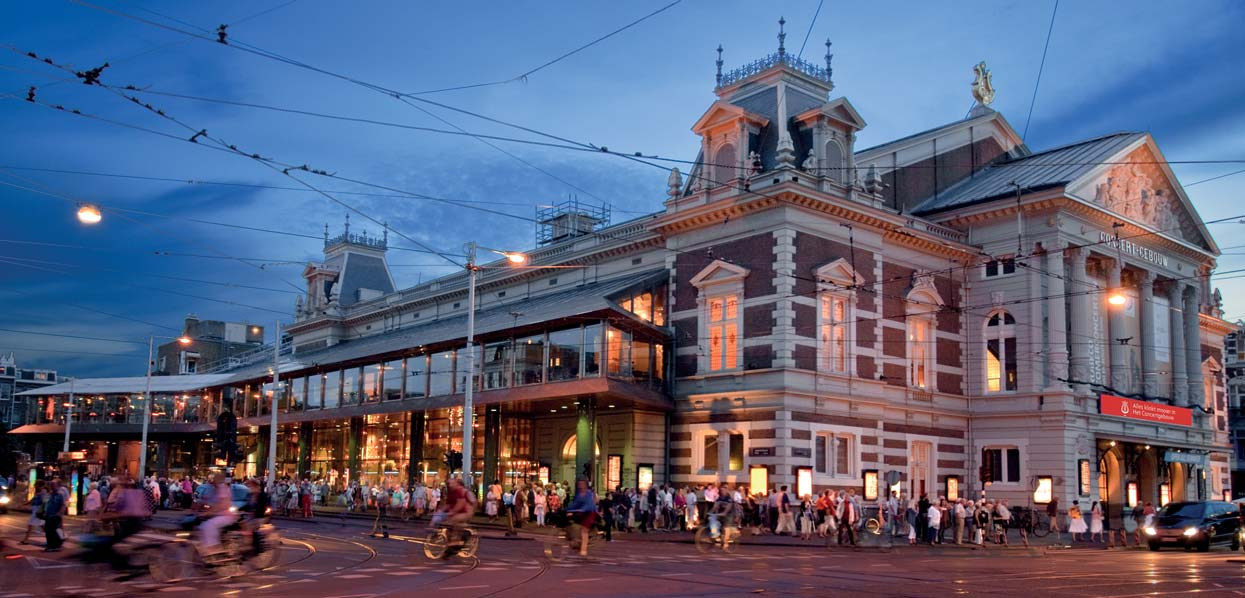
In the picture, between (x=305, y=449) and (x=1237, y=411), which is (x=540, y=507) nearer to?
(x=305, y=449)

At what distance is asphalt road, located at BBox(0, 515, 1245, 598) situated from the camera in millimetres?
18047

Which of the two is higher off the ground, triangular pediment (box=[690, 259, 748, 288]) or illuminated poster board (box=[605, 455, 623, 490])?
triangular pediment (box=[690, 259, 748, 288])

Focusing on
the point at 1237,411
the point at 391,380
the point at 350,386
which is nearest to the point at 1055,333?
the point at 391,380

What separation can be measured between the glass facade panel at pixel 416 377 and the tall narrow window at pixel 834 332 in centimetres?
Answer: 1742

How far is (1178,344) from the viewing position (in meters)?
52.4

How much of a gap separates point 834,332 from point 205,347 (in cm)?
8379

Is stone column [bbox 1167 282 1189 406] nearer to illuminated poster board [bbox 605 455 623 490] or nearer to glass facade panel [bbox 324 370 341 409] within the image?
illuminated poster board [bbox 605 455 623 490]

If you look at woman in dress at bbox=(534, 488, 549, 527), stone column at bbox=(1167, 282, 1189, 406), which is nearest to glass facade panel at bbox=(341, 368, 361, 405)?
woman in dress at bbox=(534, 488, 549, 527)

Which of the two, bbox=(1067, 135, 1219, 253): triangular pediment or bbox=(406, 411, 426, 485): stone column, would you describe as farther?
bbox=(406, 411, 426, 485): stone column

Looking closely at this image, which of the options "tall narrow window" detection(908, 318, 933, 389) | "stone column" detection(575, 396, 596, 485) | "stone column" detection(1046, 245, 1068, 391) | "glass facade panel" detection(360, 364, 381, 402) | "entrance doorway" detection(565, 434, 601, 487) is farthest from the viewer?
"glass facade panel" detection(360, 364, 381, 402)

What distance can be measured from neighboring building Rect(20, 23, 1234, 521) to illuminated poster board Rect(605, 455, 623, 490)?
0.08m

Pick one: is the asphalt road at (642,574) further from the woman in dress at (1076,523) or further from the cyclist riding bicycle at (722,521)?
the woman in dress at (1076,523)

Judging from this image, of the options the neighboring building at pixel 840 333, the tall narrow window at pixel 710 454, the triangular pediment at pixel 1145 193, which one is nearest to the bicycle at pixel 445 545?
the neighboring building at pixel 840 333

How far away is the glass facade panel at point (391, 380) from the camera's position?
168 ft
